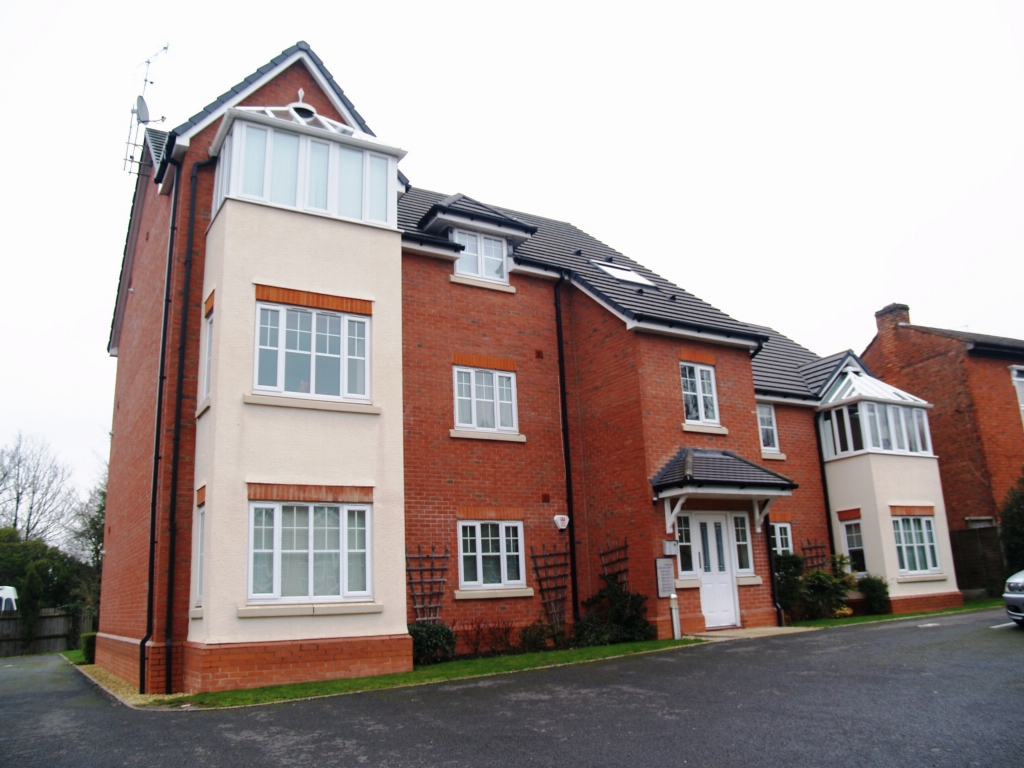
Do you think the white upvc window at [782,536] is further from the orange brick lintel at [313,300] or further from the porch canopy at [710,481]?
the orange brick lintel at [313,300]

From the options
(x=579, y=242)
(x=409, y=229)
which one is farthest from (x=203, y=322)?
(x=579, y=242)

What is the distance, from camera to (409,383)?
16.5 meters

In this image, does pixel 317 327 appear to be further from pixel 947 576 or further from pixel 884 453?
pixel 947 576

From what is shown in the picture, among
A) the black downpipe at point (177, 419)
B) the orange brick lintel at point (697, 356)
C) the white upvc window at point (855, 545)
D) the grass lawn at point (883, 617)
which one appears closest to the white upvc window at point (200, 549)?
the black downpipe at point (177, 419)

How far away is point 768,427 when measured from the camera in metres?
22.7

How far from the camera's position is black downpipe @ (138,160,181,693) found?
1316cm

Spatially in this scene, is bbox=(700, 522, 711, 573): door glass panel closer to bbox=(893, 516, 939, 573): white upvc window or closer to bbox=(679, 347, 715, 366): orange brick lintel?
bbox=(679, 347, 715, 366): orange brick lintel

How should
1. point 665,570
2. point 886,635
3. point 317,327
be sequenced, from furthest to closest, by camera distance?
point 665,570 → point 886,635 → point 317,327

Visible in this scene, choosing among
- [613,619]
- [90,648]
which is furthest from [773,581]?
[90,648]

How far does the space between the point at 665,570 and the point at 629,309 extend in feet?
18.2

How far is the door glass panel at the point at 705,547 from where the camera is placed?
1739cm

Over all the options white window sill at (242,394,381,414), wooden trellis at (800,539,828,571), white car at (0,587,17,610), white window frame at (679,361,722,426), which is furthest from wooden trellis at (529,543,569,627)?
white car at (0,587,17,610)

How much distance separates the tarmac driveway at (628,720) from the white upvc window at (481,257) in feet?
30.0

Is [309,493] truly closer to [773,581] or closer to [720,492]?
[720,492]
